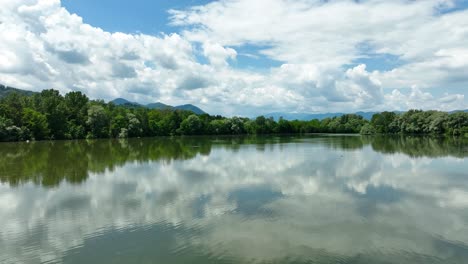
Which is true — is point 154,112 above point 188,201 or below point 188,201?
above

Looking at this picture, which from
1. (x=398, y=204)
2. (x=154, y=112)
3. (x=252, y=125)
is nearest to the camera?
(x=398, y=204)

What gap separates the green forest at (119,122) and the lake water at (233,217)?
5223cm

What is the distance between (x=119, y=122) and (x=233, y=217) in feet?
266

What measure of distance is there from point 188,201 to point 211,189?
310 centimetres

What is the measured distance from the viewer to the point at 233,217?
14.0m

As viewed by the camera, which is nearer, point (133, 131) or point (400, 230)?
point (400, 230)

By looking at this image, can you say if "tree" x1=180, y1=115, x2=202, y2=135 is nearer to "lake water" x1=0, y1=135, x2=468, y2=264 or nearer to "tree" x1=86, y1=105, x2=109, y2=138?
"tree" x1=86, y1=105, x2=109, y2=138

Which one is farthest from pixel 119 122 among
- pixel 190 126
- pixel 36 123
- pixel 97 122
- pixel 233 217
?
pixel 233 217

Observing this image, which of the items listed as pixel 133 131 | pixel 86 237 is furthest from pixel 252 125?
pixel 86 237

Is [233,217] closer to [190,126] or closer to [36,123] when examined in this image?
[36,123]

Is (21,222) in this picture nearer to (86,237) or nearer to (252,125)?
(86,237)

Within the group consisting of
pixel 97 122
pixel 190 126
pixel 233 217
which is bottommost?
pixel 233 217

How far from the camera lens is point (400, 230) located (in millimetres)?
12531

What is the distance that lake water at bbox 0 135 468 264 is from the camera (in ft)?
33.9
